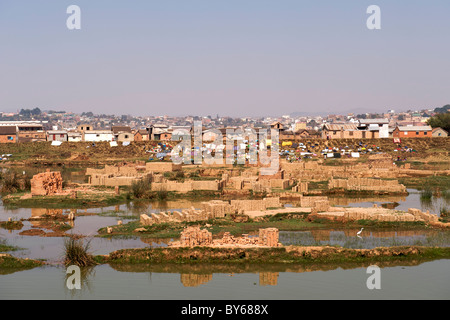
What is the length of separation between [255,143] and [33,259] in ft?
191

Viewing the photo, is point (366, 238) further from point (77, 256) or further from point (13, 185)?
point (13, 185)

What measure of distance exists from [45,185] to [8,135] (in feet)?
199

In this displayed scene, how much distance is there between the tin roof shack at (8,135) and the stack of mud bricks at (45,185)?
58844 mm

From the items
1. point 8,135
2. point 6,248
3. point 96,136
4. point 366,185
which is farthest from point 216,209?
A: point 8,135

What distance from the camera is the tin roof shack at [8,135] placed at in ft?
316

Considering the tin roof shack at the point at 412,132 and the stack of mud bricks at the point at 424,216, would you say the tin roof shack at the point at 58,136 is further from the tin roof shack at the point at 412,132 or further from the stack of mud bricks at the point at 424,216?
the stack of mud bricks at the point at 424,216

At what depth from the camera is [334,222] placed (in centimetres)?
3120

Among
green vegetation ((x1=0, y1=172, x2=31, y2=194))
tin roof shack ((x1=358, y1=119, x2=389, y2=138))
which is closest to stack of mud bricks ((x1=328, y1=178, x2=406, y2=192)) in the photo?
green vegetation ((x1=0, y1=172, x2=31, y2=194))

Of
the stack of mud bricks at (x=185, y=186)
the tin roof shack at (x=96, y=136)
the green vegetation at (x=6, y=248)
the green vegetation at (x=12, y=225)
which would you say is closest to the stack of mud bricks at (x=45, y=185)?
the stack of mud bricks at (x=185, y=186)

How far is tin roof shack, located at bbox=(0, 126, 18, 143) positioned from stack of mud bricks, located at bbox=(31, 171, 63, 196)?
58.8m

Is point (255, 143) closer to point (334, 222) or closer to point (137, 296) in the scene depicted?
point (334, 222)

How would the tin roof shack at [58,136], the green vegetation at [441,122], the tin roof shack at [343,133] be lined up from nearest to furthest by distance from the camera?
1. the tin roof shack at [343,133]
2. the green vegetation at [441,122]
3. the tin roof shack at [58,136]

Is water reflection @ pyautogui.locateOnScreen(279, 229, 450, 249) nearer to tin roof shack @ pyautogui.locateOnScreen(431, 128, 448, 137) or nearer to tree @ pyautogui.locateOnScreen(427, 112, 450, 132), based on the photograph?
tin roof shack @ pyautogui.locateOnScreen(431, 128, 448, 137)
